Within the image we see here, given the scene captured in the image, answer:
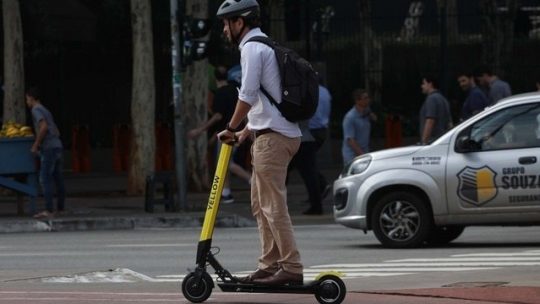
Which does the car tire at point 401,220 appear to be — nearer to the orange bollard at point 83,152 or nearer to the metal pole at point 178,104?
the metal pole at point 178,104

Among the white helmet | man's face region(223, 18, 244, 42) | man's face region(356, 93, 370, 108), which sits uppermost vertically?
the white helmet

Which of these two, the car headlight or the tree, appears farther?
the tree

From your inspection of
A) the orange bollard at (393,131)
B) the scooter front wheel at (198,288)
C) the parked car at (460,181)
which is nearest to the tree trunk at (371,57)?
the orange bollard at (393,131)

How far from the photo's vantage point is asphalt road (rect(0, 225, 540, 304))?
11.3 meters

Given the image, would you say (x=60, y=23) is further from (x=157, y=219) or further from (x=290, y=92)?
(x=290, y=92)

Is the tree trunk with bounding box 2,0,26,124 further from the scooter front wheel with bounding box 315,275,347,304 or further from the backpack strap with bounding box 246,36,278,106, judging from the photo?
the scooter front wheel with bounding box 315,275,347,304

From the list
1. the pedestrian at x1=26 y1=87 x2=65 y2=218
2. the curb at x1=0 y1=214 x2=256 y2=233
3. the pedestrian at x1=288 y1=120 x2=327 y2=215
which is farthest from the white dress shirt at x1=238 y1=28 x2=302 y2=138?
the pedestrian at x1=26 y1=87 x2=65 y2=218

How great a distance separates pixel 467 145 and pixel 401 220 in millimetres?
1028

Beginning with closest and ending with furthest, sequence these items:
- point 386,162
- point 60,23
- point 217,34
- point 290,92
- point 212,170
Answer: point 290,92
point 386,162
point 212,170
point 60,23
point 217,34

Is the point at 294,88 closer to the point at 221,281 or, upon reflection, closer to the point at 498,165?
the point at 221,281

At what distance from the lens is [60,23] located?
3191cm

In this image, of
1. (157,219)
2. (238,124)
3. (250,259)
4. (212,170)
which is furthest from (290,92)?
(212,170)

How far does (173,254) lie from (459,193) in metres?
2.93

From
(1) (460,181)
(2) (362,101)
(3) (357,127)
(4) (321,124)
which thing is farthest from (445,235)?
(4) (321,124)
